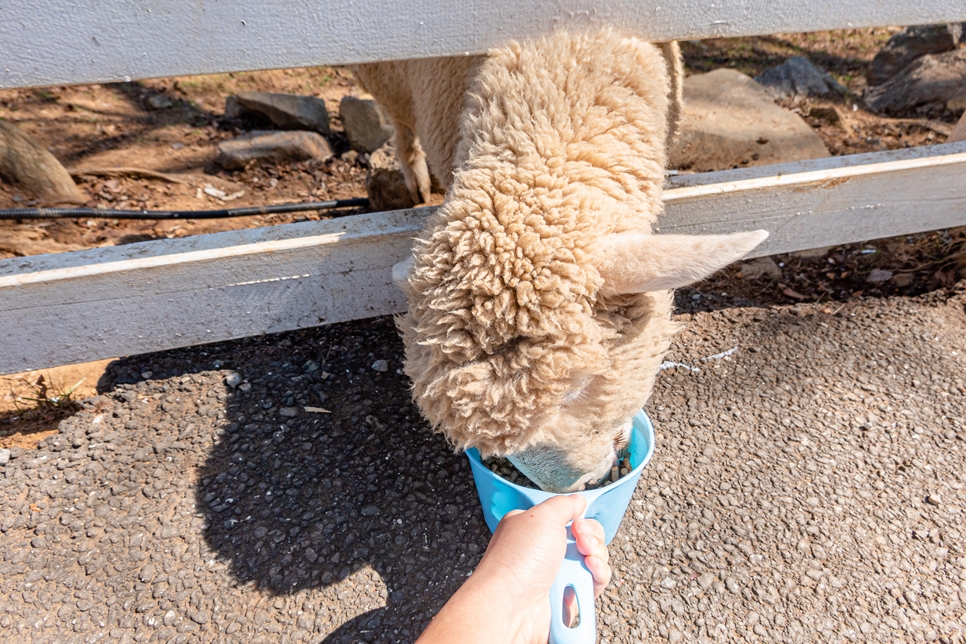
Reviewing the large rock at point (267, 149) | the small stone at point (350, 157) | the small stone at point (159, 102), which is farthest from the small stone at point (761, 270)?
the small stone at point (159, 102)

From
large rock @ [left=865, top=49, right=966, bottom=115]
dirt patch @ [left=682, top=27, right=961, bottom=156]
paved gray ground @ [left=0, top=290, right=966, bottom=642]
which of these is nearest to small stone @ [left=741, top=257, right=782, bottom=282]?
paved gray ground @ [left=0, top=290, right=966, bottom=642]

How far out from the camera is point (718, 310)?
3188 mm

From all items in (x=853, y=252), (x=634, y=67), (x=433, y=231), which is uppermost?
(x=634, y=67)

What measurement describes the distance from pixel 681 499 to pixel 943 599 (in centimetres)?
98

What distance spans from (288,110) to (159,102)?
174 cm

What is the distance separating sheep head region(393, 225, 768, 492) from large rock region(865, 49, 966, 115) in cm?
594

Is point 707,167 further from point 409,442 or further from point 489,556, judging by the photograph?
point 489,556

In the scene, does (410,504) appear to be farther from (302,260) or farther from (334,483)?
(302,260)

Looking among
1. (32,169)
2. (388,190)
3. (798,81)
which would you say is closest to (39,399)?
(32,169)

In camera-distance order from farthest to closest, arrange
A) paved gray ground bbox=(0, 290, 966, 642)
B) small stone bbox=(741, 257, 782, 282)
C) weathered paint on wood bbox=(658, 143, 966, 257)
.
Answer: small stone bbox=(741, 257, 782, 282) → weathered paint on wood bbox=(658, 143, 966, 257) → paved gray ground bbox=(0, 290, 966, 642)

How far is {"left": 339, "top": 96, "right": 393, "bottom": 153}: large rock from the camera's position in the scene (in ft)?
16.4

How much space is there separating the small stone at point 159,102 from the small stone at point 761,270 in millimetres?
5885

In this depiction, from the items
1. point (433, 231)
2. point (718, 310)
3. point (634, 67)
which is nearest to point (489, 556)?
point (433, 231)

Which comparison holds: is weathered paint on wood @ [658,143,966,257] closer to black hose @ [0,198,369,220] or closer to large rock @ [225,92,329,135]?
black hose @ [0,198,369,220]
